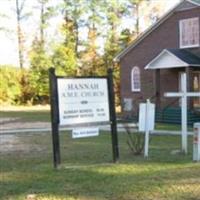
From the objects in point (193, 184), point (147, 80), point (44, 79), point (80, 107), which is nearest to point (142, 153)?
point (80, 107)

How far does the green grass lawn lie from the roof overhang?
1591cm

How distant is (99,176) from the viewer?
31.8 feet

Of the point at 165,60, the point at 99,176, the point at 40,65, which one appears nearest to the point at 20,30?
the point at 40,65

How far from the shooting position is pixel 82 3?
195ft

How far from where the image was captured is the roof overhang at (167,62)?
96.9 feet

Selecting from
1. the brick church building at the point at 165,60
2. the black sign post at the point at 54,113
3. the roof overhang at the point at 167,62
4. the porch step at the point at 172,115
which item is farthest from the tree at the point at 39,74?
the black sign post at the point at 54,113

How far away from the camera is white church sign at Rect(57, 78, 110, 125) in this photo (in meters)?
10.9

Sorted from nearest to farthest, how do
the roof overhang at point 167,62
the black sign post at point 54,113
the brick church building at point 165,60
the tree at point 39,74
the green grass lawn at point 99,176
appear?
the green grass lawn at point 99,176 → the black sign post at point 54,113 → the roof overhang at point 167,62 → the brick church building at point 165,60 → the tree at point 39,74

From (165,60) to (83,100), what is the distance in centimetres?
2001

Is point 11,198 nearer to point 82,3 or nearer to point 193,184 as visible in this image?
point 193,184

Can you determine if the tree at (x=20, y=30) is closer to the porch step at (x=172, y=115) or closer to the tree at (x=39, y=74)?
the tree at (x=39, y=74)

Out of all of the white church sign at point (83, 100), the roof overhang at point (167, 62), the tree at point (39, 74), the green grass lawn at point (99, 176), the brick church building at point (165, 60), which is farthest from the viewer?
the tree at point (39, 74)

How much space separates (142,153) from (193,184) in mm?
4563

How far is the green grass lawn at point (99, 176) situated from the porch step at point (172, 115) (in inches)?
575
